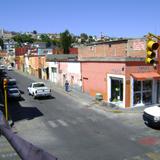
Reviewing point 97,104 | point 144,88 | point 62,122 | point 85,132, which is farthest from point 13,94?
point 85,132

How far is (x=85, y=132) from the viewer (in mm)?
16672

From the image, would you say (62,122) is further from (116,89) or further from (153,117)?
(116,89)

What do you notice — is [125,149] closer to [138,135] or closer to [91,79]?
[138,135]

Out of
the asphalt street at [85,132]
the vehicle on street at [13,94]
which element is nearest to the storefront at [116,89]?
the asphalt street at [85,132]

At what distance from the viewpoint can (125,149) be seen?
1337 cm

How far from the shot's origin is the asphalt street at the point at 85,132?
512 inches

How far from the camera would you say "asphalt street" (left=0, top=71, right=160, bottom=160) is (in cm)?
1299

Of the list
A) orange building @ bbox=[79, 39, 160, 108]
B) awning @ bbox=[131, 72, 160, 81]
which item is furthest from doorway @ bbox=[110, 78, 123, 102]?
awning @ bbox=[131, 72, 160, 81]

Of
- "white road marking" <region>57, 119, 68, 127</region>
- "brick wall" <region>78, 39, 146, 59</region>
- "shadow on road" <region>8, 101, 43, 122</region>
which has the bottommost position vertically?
"shadow on road" <region>8, 101, 43, 122</region>

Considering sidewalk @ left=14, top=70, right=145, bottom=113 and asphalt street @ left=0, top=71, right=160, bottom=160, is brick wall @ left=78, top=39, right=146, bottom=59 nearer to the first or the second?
sidewalk @ left=14, top=70, right=145, bottom=113

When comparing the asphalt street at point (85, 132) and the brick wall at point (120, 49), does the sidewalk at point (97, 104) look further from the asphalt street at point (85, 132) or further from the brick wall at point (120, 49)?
the brick wall at point (120, 49)

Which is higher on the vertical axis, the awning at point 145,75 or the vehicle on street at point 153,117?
the awning at point 145,75

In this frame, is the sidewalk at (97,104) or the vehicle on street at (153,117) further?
the sidewalk at (97,104)

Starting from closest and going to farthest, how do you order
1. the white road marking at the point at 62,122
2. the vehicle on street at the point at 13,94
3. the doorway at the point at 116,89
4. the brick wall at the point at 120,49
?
the white road marking at the point at 62,122 → the doorway at the point at 116,89 → the brick wall at the point at 120,49 → the vehicle on street at the point at 13,94
